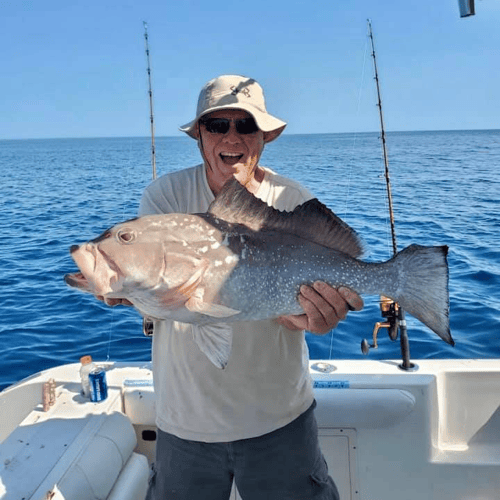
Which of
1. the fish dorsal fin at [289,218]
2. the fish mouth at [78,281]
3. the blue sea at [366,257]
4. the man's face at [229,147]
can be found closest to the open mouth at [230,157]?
the man's face at [229,147]

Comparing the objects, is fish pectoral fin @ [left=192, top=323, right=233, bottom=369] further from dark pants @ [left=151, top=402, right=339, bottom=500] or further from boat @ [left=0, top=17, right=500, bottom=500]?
boat @ [left=0, top=17, right=500, bottom=500]

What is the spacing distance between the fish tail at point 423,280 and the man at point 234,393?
298mm

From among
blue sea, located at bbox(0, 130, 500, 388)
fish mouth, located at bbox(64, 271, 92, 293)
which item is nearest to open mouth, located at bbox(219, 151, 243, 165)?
blue sea, located at bbox(0, 130, 500, 388)

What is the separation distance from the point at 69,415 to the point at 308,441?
76.0 inches

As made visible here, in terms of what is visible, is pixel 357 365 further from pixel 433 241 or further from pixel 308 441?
pixel 433 241

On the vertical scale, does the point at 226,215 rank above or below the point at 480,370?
above

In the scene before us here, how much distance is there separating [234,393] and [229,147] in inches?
51.0

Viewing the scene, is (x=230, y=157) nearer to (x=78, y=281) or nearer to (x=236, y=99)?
(x=236, y=99)

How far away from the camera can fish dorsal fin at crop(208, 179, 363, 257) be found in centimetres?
243

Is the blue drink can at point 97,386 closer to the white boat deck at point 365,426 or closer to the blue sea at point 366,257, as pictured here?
the white boat deck at point 365,426

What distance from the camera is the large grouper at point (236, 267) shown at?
7.20 ft

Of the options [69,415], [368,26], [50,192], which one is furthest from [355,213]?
[50,192]

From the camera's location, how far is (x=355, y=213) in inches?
597

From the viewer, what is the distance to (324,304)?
8.04 ft
